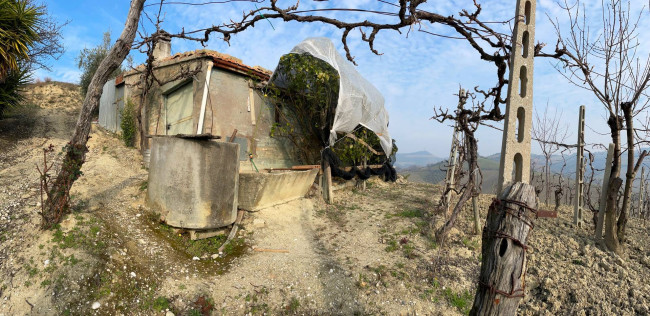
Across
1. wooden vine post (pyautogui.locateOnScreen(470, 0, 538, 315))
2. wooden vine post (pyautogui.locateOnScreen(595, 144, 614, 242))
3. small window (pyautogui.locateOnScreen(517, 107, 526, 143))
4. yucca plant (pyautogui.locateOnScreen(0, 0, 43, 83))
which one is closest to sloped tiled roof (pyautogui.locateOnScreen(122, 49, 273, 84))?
yucca plant (pyautogui.locateOnScreen(0, 0, 43, 83))

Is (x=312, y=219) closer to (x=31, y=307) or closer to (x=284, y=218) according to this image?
(x=284, y=218)

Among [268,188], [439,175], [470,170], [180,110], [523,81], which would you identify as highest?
[180,110]

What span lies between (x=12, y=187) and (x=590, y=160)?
35.9 feet

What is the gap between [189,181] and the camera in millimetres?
5074

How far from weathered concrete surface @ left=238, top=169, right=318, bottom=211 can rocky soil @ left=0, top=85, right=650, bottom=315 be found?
288 mm

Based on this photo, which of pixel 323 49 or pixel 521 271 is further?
pixel 323 49

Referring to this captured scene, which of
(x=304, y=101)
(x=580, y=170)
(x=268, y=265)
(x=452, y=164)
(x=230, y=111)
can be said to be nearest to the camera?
(x=268, y=265)

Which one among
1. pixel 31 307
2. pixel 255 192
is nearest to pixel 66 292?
pixel 31 307

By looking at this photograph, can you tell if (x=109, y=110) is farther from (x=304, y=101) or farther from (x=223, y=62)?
(x=304, y=101)

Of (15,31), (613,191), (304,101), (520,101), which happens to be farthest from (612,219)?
(15,31)

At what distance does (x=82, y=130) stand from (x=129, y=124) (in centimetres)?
526

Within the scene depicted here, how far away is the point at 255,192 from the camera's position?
629 cm

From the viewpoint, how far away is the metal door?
7.64 metres

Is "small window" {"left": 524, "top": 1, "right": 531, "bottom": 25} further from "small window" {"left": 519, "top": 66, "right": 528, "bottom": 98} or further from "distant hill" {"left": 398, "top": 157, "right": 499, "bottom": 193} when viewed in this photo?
"distant hill" {"left": 398, "top": 157, "right": 499, "bottom": 193}
